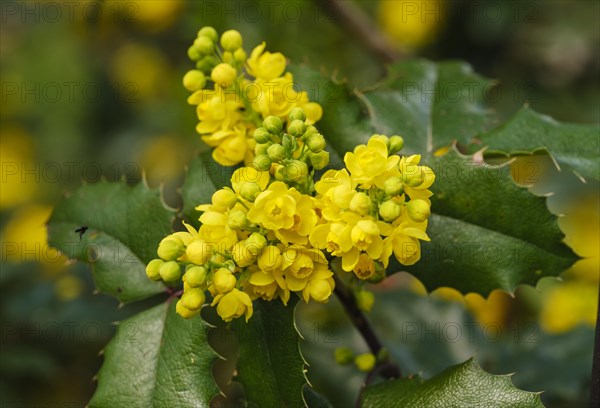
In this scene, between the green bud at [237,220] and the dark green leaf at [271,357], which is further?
the dark green leaf at [271,357]

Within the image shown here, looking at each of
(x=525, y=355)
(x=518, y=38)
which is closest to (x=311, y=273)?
(x=525, y=355)

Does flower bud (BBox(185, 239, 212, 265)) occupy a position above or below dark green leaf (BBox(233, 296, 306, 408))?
above

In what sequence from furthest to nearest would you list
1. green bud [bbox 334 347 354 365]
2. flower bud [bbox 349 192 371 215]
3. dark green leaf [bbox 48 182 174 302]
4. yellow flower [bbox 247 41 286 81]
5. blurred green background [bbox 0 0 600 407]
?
blurred green background [bbox 0 0 600 407], green bud [bbox 334 347 354 365], dark green leaf [bbox 48 182 174 302], yellow flower [bbox 247 41 286 81], flower bud [bbox 349 192 371 215]

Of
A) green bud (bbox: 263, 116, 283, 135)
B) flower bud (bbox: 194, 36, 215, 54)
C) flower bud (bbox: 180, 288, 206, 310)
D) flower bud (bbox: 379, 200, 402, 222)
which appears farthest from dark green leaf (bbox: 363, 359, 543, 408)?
flower bud (bbox: 194, 36, 215, 54)

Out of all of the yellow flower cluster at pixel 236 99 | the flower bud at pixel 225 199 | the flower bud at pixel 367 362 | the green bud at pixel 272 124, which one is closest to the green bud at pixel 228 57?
the yellow flower cluster at pixel 236 99

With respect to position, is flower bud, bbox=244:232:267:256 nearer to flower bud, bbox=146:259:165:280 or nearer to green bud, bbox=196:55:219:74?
flower bud, bbox=146:259:165:280

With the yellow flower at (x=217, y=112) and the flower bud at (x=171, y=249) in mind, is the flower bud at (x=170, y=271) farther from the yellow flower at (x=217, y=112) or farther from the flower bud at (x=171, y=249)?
the yellow flower at (x=217, y=112)
